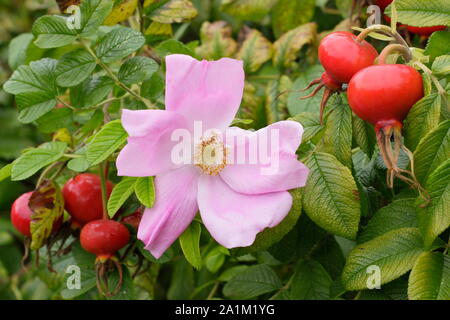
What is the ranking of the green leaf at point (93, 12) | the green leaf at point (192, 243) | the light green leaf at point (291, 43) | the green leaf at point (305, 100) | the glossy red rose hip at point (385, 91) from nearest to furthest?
the glossy red rose hip at point (385, 91) → the green leaf at point (192, 243) → the green leaf at point (93, 12) → the green leaf at point (305, 100) → the light green leaf at point (291, 43)

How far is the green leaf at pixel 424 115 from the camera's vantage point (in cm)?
74

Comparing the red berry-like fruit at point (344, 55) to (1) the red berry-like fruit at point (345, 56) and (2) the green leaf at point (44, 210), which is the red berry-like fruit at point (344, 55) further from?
(2) the green leaf at point (44, 210)

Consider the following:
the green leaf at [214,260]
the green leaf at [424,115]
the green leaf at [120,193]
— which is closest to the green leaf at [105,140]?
the green leaf at [120,193]

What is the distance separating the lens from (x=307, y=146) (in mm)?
907

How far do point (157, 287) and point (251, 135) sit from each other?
811 millimetres

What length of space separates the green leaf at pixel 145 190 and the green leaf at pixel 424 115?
32 centimetres

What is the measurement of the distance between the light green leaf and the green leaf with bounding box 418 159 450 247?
1.96ft

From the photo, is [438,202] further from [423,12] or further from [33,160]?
[33,160]

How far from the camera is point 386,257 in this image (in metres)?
0.85

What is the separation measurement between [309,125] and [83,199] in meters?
0.39

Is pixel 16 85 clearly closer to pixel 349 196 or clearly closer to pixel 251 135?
pixel 251 135

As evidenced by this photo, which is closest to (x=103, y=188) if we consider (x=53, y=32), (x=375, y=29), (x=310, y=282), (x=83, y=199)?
(x=83, y=199)
